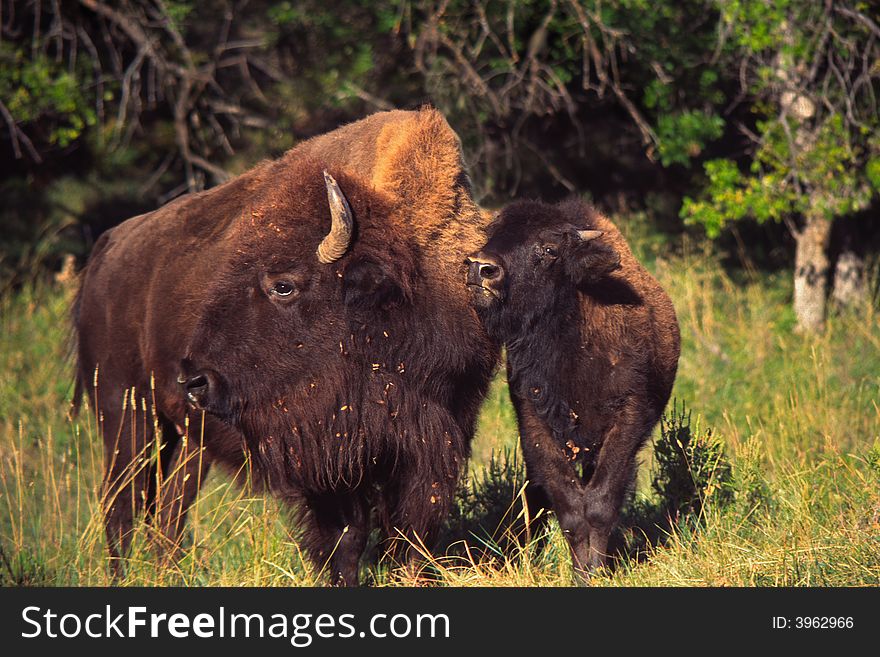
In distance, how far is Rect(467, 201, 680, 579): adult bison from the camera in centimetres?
508

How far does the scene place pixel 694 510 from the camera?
5789 millimetres

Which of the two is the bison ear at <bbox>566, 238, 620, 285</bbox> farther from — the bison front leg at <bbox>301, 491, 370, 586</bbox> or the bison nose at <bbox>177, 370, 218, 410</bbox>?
the bison nose at <bbox>177, 370, 218, 410</bbox>

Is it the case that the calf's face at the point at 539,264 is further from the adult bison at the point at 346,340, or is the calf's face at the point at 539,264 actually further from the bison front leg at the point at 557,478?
the bison front leg at the point at 557,478

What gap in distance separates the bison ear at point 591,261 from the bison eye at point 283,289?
1.41m

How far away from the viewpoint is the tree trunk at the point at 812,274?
10.4 meters

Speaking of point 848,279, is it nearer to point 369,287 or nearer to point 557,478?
point 557,478

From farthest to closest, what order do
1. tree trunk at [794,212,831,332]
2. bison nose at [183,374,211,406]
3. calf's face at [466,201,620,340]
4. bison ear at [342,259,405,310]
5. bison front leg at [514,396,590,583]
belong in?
tree trunk at [794,212,831,332]
calf's face at [466,201,620,340]
bison front leg at [514,396,590,583]
bison ear at [342,259,405,310]
bison nose at [183,374,211,406]

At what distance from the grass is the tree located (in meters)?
1.00

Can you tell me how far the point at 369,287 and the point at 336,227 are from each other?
1.01 feet

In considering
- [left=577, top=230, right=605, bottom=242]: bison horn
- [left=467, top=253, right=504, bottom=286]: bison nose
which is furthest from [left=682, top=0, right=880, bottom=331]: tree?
[left=467, top=253, right=504, bottom=286]: bison nose

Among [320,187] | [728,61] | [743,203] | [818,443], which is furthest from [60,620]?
[728,61]

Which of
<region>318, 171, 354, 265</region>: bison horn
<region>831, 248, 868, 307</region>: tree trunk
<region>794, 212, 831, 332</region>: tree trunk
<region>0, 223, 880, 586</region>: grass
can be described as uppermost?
<region>318, 171, 354, 265</region>: bison horn

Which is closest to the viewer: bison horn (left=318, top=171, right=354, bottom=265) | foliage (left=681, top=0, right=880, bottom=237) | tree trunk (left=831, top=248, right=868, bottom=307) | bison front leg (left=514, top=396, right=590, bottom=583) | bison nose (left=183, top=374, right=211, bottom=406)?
bison nose (left=183, top=374, right=211, bottom=406)

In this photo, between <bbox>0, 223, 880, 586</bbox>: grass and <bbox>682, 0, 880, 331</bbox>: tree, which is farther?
<bbox>682, 0, 880, 331</bbox>: tree
